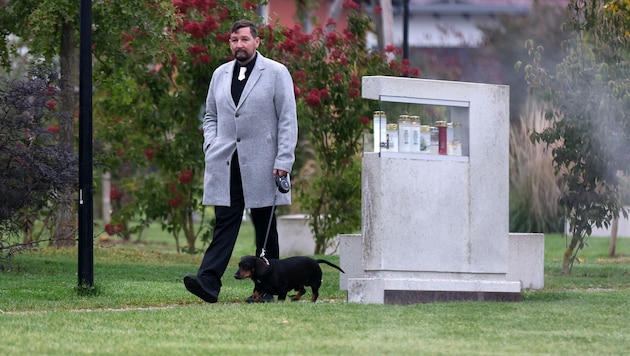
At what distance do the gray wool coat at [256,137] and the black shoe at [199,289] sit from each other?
61 cm

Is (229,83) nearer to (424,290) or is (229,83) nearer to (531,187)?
(424,290)

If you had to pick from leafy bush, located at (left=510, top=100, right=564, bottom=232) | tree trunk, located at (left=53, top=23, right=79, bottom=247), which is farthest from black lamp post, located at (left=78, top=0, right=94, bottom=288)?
leafy bush, located at (left=510, top=100, right=564, bottom=232)

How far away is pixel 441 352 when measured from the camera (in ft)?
22.7

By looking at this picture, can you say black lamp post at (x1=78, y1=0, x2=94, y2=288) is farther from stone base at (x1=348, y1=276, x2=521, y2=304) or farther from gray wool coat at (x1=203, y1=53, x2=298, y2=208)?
stone base at (x1=348, y1=276, x2=521, y2=304)

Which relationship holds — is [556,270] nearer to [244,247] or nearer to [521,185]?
[521,185]

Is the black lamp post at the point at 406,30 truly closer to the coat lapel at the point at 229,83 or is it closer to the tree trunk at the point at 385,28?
the tree trunk at the point at 385,28

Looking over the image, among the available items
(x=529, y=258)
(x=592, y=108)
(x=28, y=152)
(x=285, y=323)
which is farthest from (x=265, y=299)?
(x=592, y=108)

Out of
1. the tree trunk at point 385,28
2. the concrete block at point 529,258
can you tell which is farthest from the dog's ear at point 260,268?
the tree trunk at point 385,28

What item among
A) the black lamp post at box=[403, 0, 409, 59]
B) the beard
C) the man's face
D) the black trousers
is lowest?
the black trousers

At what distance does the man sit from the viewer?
9.68 meters

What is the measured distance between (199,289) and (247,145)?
1.14 m

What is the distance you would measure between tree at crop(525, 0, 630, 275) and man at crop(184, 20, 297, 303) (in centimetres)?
468

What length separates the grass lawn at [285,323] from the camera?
23.3 feet

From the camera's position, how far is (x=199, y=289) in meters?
9.37
